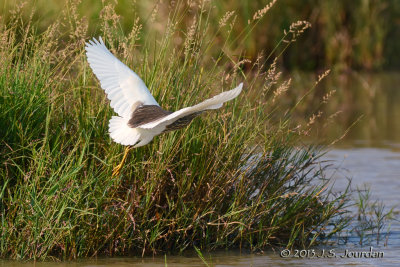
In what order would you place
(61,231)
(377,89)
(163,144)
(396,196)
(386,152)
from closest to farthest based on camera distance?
(61,231), (163,144), (396,196), (386,152), (377,89)

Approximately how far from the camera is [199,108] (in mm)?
3578

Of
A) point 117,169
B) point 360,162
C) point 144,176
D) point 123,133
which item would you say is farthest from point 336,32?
point 123,133

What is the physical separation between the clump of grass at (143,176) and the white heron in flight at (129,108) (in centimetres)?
20

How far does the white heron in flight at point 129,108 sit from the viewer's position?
386 centimetres

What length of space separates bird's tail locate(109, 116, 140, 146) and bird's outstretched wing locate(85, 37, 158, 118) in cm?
9

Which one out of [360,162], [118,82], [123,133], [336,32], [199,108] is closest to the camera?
[199,108]

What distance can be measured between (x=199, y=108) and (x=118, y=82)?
2.67 feet

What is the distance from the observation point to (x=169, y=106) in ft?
14.8

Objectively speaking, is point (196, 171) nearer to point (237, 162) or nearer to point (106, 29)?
point (237, 162)

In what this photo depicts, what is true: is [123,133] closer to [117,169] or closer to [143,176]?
[117,169]

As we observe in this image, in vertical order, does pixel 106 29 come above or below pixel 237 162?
above

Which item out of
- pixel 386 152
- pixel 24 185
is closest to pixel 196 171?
pixel 24 185

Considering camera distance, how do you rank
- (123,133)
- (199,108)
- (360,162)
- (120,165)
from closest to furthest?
(199,108) → (123,133) → (120,165) → (360,162)

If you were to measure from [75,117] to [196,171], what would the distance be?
760mm
